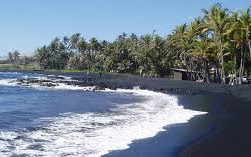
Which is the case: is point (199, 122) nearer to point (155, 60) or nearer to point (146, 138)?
point (146, 138)

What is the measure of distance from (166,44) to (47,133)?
281ft

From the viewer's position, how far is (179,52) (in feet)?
306

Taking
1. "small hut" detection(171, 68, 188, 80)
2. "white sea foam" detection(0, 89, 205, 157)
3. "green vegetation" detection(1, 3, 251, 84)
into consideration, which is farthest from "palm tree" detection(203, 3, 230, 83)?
"white sea foam" detection(0, 89, 205, 157)

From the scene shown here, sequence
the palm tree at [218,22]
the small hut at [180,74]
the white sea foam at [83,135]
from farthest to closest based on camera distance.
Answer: the small hut at [180,74], the palm tree at [218,22], the white sea foam at [83,135]

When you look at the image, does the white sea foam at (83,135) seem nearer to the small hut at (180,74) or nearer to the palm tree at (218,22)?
the palm tree at (218,22)

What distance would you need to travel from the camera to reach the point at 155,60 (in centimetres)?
10269

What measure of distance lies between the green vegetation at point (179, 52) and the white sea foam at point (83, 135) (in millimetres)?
35263

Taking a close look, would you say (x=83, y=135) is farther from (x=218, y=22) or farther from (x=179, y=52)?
(x=179, y=52)

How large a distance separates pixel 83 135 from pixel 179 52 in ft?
254

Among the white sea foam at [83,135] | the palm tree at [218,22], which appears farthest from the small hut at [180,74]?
the white sea foam at [83,135]

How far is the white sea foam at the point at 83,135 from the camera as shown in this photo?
1422 centimetres

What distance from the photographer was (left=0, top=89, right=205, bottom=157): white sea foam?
14.2 metres

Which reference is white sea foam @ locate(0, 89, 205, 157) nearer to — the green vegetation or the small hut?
the green vegetation

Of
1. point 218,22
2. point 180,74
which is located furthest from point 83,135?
point 180,74
